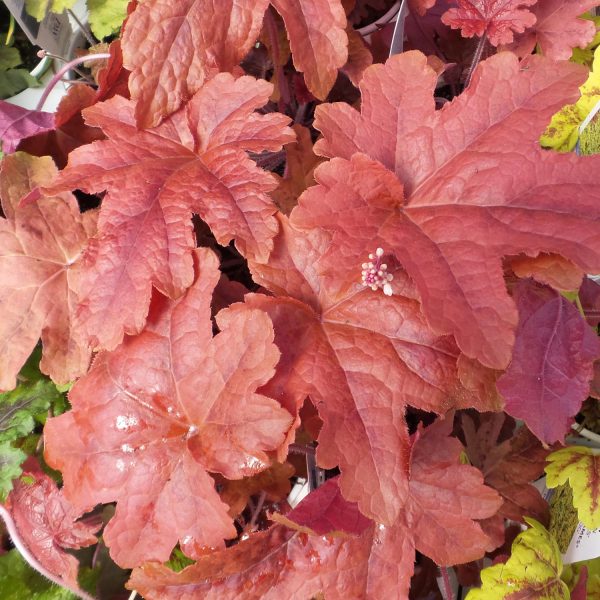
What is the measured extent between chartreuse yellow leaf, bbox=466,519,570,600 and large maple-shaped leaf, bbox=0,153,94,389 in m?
0.60

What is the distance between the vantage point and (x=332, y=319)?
2.38ft

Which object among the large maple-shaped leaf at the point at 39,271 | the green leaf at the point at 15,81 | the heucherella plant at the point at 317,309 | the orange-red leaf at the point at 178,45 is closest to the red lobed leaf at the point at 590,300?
the heucherella plant at the point at 317,309

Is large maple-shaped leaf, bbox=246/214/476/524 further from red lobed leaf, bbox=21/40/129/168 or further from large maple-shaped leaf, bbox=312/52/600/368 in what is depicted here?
red lobed leaf, bbox=21/40/129/168

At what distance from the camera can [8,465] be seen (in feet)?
2.81

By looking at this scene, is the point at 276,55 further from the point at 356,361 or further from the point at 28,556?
the point at 28,556

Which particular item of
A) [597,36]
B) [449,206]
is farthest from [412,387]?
[597,36]

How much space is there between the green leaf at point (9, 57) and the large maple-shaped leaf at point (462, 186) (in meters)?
1.00

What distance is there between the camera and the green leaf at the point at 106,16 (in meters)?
Result: 1.08

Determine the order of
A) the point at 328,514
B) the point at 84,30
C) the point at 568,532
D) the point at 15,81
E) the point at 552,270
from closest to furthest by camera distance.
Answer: the point at 552,270 → the point at 328,514 → the point at 568,532 → the point at 84,30 → the point at 15,81

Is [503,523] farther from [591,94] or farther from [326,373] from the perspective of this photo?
[591,94]

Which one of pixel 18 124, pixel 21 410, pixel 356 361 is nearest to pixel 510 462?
pixel 356 361

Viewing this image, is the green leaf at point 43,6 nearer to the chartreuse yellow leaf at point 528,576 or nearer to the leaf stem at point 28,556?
the leaf stem at point 28,556

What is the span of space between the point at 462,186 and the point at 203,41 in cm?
35

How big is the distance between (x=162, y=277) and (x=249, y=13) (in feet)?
1.10
